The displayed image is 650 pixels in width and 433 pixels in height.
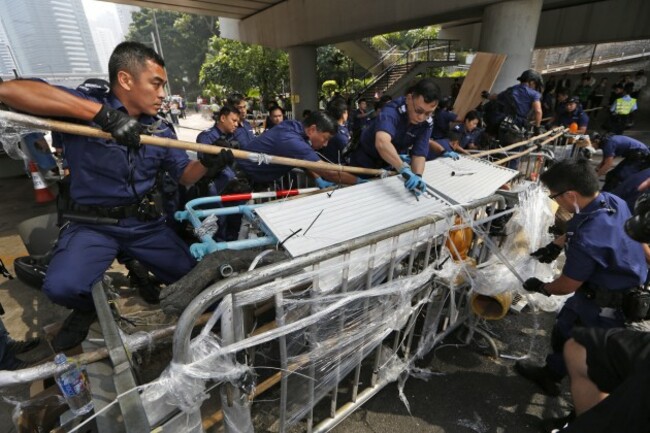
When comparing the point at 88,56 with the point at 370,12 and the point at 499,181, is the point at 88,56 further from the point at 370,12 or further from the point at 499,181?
the point at 499,181

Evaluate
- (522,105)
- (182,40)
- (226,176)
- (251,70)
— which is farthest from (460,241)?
(182,40)

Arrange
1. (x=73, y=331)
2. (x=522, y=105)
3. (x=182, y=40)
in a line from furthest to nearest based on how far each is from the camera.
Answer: (x=182, y=40)
(x=522, y=105)
(x=73, y=331)

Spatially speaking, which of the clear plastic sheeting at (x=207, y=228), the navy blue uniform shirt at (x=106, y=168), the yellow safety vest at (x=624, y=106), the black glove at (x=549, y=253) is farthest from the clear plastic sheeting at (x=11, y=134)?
the yellow safety vest at (x=624, y=106)

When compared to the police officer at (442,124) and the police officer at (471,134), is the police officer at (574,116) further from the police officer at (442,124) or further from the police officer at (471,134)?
the police officer at (442,124)

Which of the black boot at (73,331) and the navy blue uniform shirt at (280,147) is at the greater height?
the navy blue uniform shirt at (280,147)

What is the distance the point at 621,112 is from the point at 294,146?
11216mm

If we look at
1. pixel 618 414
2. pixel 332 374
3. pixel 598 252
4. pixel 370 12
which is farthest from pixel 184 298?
pixel 370 12

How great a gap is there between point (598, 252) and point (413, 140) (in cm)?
207

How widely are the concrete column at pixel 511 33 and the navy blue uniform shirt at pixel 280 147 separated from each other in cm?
706

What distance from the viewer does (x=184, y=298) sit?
137 centimetres

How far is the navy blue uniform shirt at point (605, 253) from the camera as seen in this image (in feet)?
6.38

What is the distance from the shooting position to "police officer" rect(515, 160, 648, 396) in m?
1.95

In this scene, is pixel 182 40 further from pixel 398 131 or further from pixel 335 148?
pixel 398 131

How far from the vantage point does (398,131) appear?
3455 millimetres
